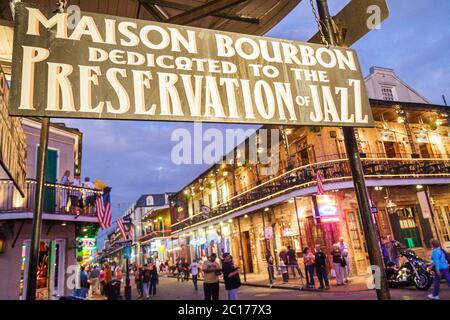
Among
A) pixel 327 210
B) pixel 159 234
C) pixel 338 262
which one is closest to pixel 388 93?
pixel 327 210

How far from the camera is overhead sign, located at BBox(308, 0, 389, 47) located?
291 centimetres

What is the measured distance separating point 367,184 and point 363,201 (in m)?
16.9

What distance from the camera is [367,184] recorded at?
18141 millimetres

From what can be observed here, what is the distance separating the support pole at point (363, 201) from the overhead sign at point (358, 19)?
0.48 ft

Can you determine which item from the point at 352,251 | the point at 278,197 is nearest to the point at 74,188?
the point at 278,197

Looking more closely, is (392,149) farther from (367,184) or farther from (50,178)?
(50,178)

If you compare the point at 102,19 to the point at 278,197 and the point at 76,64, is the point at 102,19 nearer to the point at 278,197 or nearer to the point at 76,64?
the point at 76,64

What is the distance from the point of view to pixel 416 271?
11125 mm

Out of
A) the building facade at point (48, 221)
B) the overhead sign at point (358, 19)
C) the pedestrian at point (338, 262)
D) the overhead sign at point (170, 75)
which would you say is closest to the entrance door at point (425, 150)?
the pedestrian at point (338, 262)

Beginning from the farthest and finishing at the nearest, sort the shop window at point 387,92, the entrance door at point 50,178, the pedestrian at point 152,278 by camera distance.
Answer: the shop window at point 387,92
the pedestrian at point 152,278
the entrance door at point 50,178

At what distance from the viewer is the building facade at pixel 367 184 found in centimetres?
1831

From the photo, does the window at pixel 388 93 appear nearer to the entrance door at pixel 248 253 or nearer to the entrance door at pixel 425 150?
the entrance door at pixel 425 150
